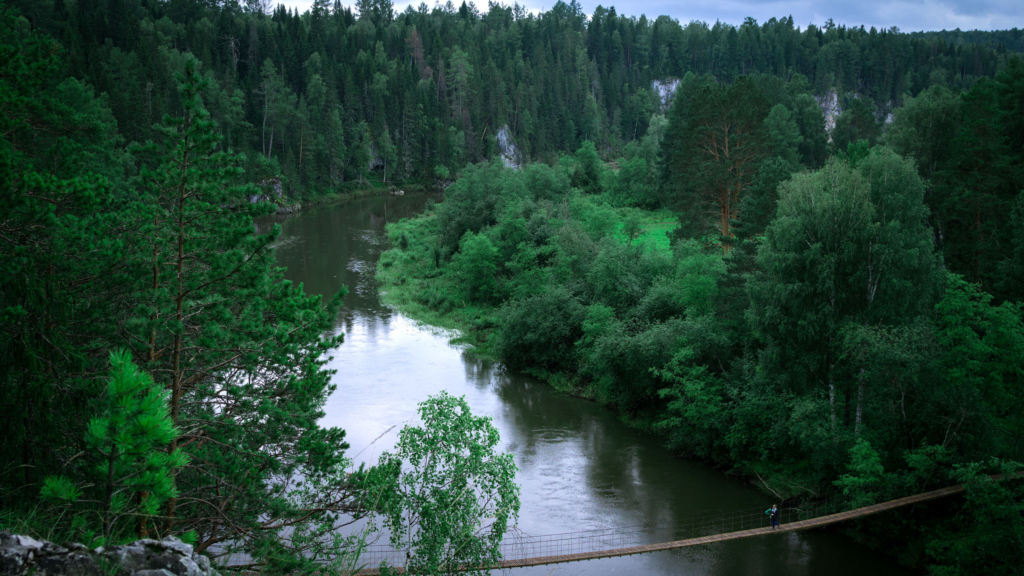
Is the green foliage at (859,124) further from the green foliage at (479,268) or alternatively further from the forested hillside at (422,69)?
the green foliage at (479,268)

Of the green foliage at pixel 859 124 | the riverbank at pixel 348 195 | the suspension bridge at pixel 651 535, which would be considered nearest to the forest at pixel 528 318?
the green foliage at pixel 859 124

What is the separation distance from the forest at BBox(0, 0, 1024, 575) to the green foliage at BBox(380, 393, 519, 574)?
0.08 meters

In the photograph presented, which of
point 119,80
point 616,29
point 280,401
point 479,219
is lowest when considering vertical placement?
point 280,401

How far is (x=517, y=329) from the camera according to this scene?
33781mm

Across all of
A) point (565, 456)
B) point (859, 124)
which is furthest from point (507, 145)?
point (565, 456)

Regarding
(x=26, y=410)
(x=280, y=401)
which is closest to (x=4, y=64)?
(x=26, y=410)

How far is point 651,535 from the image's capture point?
20328 mm

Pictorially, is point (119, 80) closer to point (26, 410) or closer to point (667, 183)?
point (667, 183)

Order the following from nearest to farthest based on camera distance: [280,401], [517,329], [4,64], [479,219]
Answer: [4,64]
[280,401]
[517,329]
[479,219]

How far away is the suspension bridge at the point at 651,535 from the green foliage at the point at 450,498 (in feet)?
11.6

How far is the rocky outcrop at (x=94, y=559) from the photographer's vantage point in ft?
20.7

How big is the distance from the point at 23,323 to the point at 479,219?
1578 inches

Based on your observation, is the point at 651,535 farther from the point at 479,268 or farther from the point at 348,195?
the point at 348,195

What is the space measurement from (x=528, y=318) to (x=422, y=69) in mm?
93323
